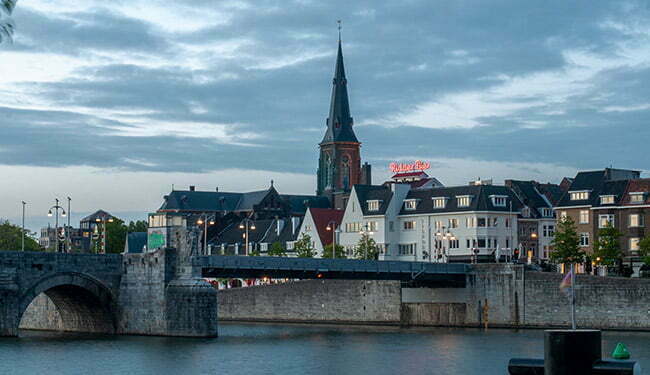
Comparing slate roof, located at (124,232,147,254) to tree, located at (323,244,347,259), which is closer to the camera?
tree, located at (323,244,347,259)

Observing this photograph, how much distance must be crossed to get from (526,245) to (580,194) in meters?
17.7

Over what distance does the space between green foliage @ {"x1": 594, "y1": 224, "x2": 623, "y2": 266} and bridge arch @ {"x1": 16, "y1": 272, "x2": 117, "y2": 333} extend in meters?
55.2

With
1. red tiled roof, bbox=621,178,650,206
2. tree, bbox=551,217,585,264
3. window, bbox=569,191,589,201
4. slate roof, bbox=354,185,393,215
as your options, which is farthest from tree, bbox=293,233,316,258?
red tiled roof, bbox=621,178,650,206

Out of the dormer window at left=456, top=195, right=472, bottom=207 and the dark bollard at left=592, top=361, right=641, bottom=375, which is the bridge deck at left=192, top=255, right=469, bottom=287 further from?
the dark bollard at left=592, top=361, right=641, bottom=375

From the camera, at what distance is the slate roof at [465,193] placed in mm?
152750

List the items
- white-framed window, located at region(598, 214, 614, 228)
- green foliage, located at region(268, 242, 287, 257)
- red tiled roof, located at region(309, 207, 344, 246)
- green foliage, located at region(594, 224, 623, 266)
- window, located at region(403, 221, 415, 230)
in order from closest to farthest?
green foliage, located at region(594, 224, 623, 266) < white-framed window, located at region(598, 214, 614, 228) < window, located at region(403, 221, 415, 230) < green foliage, located at region(268, 242, 287, 257) < red tiled roof, located at region(309, 207, 344, 246)

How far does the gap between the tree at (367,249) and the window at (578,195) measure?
91.9ft

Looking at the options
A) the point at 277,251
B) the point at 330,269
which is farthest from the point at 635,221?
the point at 277,251

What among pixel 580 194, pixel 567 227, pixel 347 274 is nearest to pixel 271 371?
pixel 347 274

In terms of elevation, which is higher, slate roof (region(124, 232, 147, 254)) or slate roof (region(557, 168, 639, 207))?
slate roof (region(557, 168, 639, 207))

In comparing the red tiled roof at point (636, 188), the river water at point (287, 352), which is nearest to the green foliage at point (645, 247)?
the red tiled roof at point (636, 188)

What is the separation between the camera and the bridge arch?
96.7 m

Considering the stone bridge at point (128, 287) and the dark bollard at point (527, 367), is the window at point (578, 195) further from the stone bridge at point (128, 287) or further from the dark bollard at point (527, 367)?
the dark bollard at point (527, 367)

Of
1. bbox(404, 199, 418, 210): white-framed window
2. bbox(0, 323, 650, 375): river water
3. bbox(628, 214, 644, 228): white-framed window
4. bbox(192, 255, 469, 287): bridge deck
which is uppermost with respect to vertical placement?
bbox(404, 199, 418, 210): white-framed window
